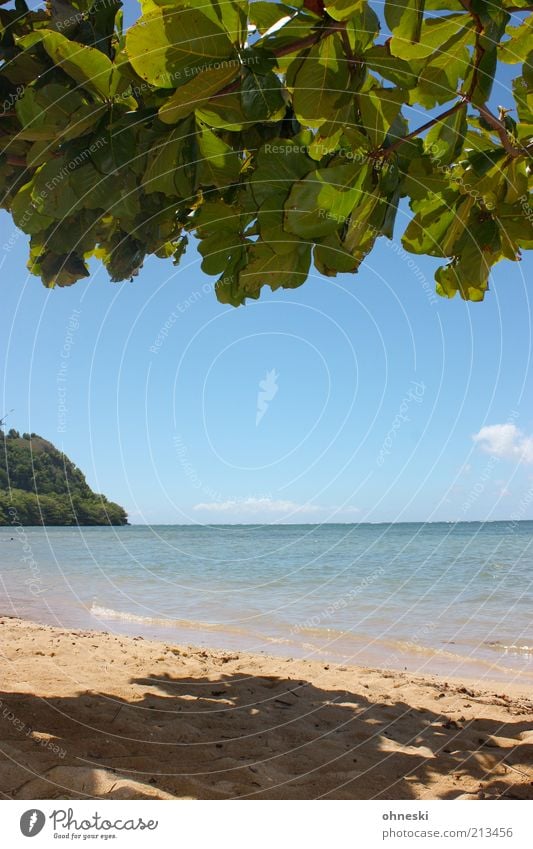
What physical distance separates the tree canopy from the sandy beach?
2.61m

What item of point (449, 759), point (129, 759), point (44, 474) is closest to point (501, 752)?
point (449, 759)

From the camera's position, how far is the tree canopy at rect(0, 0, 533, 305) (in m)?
2.23

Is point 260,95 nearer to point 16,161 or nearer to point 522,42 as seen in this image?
point 522,42

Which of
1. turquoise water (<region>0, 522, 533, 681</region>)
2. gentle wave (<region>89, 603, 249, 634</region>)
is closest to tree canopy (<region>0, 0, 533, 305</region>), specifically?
turquoise water (<region>0, 522, 533, 681</region>)

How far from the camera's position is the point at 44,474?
23.1 meters

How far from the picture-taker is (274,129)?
298 centimetres

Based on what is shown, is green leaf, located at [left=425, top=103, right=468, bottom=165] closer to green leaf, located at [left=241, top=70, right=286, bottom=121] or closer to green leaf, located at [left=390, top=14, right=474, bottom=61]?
green leaf, located at [left=390, top=14, right=474, bottom=61]

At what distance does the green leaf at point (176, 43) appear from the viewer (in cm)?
208

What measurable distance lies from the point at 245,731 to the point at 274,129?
3.59m

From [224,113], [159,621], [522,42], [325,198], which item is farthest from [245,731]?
[159,621]

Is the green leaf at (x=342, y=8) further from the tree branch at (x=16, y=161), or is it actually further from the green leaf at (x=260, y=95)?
the tree branch at (x=16, y=161)

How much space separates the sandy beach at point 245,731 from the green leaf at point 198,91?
112 inches

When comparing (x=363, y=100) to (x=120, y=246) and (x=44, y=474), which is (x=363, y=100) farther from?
(x=44, y=474)

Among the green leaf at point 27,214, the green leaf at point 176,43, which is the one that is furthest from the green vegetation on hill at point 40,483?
the green leaf at point 176,43
